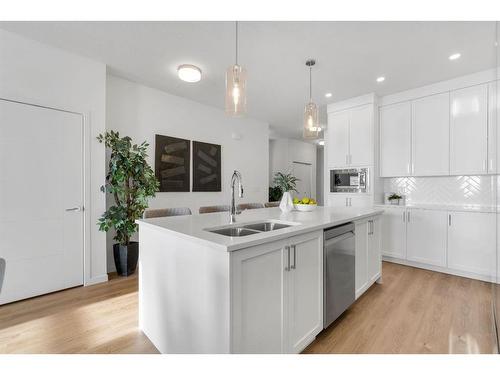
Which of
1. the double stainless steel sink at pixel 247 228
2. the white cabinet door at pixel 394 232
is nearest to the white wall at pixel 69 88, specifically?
the double stainless steel sink at pixel 247 228

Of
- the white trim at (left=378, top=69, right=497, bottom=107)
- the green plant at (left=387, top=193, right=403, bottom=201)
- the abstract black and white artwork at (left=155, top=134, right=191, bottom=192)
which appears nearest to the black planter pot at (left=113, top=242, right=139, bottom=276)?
the abstract black and white artwork at (left=155, top=134, right=191, bottom=192)

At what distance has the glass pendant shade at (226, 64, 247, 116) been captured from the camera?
1.97 m

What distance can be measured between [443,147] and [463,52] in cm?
123

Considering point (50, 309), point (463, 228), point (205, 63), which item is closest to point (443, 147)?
point (463, 228)

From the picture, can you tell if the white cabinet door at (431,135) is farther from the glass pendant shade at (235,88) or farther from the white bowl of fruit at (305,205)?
the glass pendant shade at (235,88)

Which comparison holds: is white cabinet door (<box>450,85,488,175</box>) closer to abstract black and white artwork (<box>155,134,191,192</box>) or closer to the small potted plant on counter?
the small potted plant on counter

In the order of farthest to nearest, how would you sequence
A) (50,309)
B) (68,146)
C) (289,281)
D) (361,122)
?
(361,122) < (68,146) < (50,309) < (289,281)

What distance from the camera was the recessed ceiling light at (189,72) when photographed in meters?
2.86

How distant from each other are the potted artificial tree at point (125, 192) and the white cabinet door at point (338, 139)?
120 inches

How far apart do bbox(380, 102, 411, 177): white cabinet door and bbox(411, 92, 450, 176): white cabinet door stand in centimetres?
8

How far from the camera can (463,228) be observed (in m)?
3.01

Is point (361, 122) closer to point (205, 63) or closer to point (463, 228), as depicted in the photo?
point (463, 228)

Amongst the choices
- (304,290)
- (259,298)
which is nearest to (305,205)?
(304,290)

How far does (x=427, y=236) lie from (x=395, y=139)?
1511mm
